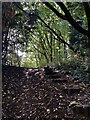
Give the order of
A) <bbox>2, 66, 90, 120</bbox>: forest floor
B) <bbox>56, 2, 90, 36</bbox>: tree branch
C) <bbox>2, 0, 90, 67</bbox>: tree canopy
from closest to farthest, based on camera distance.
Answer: <bbox>2, 66, 90, 120</bbox>: forest floor → <bbox>2, 0, 90, 67</bbox>: tree canopy → <bbox>56, 2, 90, 36</bbox>: tree branch

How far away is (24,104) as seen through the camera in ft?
5.21

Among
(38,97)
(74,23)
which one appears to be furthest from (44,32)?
(38,97)

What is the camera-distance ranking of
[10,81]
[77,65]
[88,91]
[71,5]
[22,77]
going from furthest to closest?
[77,65], [71,5], [88,91], [22,77], [10,81]

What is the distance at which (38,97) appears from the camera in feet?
5.42

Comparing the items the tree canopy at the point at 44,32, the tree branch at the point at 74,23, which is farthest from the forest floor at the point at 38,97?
the tree branch at the point at 74,23

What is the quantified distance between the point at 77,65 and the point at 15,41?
612mm

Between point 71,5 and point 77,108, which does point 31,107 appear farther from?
point 71,5

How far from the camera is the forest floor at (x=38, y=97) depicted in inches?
60.8

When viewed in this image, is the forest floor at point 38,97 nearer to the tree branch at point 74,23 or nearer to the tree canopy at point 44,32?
the tree canopy at point 44,32

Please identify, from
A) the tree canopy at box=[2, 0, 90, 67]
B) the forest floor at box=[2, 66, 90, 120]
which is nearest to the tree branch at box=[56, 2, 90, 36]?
the tree canopy at box=[2, 0, 90, 67]

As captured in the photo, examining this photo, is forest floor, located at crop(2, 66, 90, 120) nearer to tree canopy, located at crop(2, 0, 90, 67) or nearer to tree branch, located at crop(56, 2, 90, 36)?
tree canopy, located at crop(2, 0, 90, 67)

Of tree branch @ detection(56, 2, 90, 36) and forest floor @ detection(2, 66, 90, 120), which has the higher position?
tree branch @ detection(56, 2, 90, 36)

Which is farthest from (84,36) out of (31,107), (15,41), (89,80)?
(31,107)

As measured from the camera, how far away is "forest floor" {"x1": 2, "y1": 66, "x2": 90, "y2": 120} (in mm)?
1544
